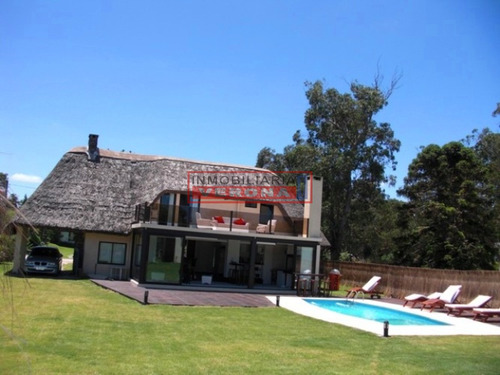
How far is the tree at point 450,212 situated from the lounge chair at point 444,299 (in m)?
11.2

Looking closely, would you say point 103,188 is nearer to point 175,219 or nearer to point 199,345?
point 175,219

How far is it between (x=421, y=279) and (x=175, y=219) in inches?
451

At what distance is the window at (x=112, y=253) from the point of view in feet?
84.0

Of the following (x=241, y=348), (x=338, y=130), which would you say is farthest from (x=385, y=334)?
(x=338, y=130)

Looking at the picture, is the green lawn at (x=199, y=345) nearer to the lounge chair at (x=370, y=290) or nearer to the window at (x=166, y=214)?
the window at (x=166, y=214)

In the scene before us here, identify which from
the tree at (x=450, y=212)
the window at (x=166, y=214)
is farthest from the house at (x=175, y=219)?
the tree at (x=450, y=212)

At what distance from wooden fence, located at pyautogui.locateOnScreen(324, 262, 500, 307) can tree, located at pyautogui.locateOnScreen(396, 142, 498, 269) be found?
6443mm

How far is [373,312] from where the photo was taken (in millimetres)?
19391

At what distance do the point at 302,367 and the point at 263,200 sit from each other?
18.3 m

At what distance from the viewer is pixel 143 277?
21.7m

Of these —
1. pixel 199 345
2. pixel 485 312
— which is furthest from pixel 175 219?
pixel 199 345

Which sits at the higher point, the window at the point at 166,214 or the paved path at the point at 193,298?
the window at the point at 166,214

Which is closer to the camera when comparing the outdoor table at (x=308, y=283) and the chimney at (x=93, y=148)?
the outdoor table at (x=308, y=283)

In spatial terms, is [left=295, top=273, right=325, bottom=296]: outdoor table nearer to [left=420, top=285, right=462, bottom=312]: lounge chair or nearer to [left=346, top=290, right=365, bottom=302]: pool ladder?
[left=346, top=290, right=365, bottom=302]: pool ladder
